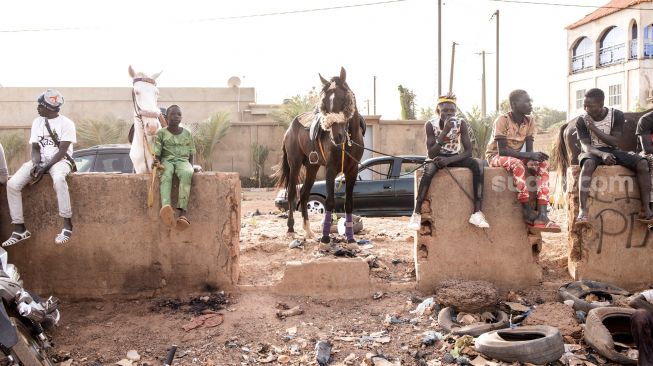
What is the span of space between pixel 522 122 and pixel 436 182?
1.18m

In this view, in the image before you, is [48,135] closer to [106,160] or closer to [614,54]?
[106,160]

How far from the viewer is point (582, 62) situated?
107 ft

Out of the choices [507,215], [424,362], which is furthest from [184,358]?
[507,215]

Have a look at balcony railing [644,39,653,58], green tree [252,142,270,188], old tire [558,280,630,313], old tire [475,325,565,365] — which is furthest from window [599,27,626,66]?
old tire [475,325,565,365]

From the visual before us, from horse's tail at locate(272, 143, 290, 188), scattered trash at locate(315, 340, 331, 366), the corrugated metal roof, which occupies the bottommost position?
scattered trash at locate(315, 340, 331, 366)

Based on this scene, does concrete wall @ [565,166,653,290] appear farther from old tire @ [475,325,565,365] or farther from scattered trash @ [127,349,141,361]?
scattered trash @ [127,349,141,361]

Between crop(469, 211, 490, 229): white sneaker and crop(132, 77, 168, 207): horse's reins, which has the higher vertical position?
crop(132, 77, 168, 207): horse's reins

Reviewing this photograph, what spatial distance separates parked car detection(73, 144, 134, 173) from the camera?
29.1 ft

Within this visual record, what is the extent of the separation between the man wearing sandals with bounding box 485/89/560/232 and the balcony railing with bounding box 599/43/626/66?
26824 millimetres

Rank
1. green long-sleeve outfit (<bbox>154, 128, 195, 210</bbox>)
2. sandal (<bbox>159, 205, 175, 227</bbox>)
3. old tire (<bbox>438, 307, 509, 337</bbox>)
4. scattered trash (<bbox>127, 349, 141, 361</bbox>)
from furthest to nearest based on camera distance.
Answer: green long-sleeve outfit (<bbox>154, 128, 195, 210</bbox>) → sandal (<bbox>159, 205, 175, 227</bbox>) → old tire (<bbox>438, 307, 509, 337</bbox>) → scattered trash (<bbox>127, 349, 141, 361</bbox>)

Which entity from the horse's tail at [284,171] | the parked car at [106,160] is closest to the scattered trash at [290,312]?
the horse's tail at [284,171]

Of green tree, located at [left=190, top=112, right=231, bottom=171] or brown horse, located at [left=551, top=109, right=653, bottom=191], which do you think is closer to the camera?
brown horse, located at [left=551, top=109, right=653, bottom=191]

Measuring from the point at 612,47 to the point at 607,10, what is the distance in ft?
6.80

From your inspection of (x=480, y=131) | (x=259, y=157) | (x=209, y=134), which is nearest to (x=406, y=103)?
(x=480, y=131)
